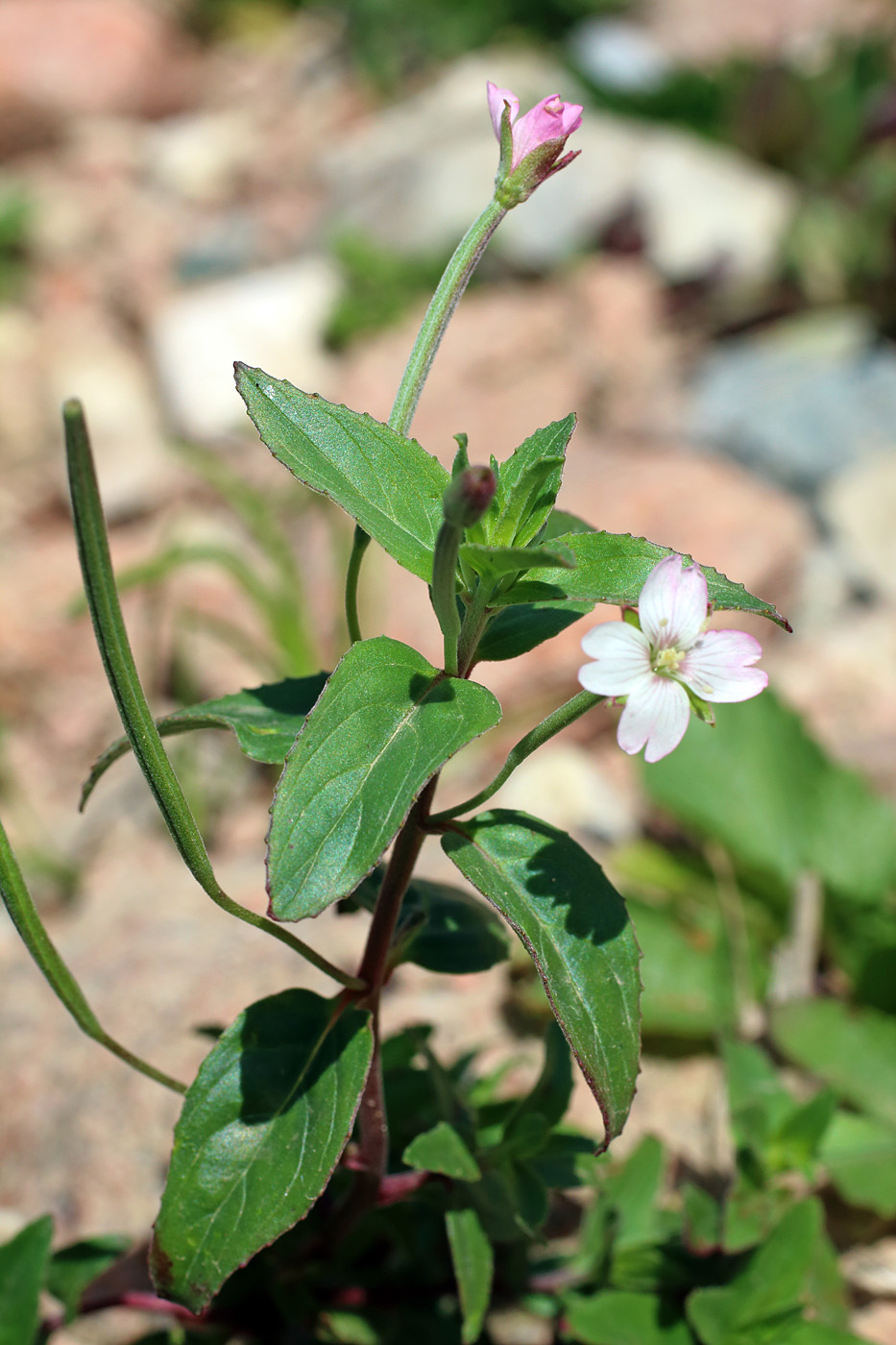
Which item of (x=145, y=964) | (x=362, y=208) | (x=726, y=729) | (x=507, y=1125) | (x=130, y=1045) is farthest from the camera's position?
(x=362, y=208)

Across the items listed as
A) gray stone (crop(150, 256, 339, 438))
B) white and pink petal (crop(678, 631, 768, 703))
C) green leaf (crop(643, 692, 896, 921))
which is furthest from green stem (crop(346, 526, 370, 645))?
gray stone (crop(150, 256, 339, 438))

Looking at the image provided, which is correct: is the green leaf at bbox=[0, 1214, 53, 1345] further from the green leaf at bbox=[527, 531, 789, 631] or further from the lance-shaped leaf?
the green leaf at bbox=[527, 531, 789, 631]

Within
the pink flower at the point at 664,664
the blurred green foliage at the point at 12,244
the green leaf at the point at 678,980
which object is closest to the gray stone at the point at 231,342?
the blurred green foliage at the point at 12,244

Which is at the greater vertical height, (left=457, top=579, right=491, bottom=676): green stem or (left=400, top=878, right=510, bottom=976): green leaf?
(left=457, top=579, right=491, bottom=676): green stem

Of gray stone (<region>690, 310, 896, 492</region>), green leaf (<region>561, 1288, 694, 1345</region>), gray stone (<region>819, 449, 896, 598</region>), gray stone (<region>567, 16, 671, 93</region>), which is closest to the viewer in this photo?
green leaf (<region>561, 1288, 694, 1345</region>)

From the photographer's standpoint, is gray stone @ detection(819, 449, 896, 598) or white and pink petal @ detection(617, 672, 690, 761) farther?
gray stone @ detection(819, 449, 896, 598)

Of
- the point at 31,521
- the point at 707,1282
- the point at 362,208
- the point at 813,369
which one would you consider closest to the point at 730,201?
the point at 813,369

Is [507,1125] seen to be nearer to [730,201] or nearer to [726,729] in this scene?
[726,729]
